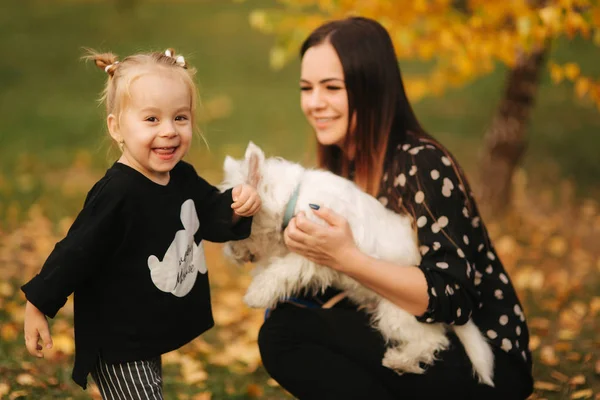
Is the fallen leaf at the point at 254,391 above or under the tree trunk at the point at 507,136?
under

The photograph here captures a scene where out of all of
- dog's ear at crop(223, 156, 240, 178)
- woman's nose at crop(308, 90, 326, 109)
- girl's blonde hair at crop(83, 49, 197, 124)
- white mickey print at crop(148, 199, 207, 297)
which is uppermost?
girl's blonde hair at crop(83, 49, 197, 124)

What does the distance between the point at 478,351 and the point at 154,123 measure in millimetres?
1397

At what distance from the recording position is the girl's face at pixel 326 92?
101 inches

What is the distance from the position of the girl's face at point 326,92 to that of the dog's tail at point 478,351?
89 cm

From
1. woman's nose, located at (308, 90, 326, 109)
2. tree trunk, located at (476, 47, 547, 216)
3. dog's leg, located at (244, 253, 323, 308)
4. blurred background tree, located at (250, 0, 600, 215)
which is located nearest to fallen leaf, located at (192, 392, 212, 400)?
dog's leg, located at (244, 253, 323, 308)

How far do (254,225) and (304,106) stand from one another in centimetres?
55

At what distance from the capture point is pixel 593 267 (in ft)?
15.8

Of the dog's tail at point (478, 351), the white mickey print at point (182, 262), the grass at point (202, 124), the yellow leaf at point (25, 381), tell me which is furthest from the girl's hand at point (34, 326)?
the dog's tail at point (478, 351)

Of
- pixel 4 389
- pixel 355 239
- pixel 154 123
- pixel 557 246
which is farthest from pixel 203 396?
pixel 557 246

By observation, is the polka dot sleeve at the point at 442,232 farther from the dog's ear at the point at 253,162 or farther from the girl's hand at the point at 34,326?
the girl's hand at the point at 34,326

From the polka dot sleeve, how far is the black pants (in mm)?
213

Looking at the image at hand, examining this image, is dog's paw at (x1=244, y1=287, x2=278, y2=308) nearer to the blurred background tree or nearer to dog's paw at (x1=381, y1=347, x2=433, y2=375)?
dog's paw at (x1=381, y1=347, x2=433, y2=375)

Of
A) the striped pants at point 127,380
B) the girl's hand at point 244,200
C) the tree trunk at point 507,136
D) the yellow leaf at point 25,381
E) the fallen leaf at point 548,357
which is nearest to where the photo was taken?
the striped pants at point 127,380

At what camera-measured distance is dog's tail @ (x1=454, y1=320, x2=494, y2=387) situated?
241 centimetres
